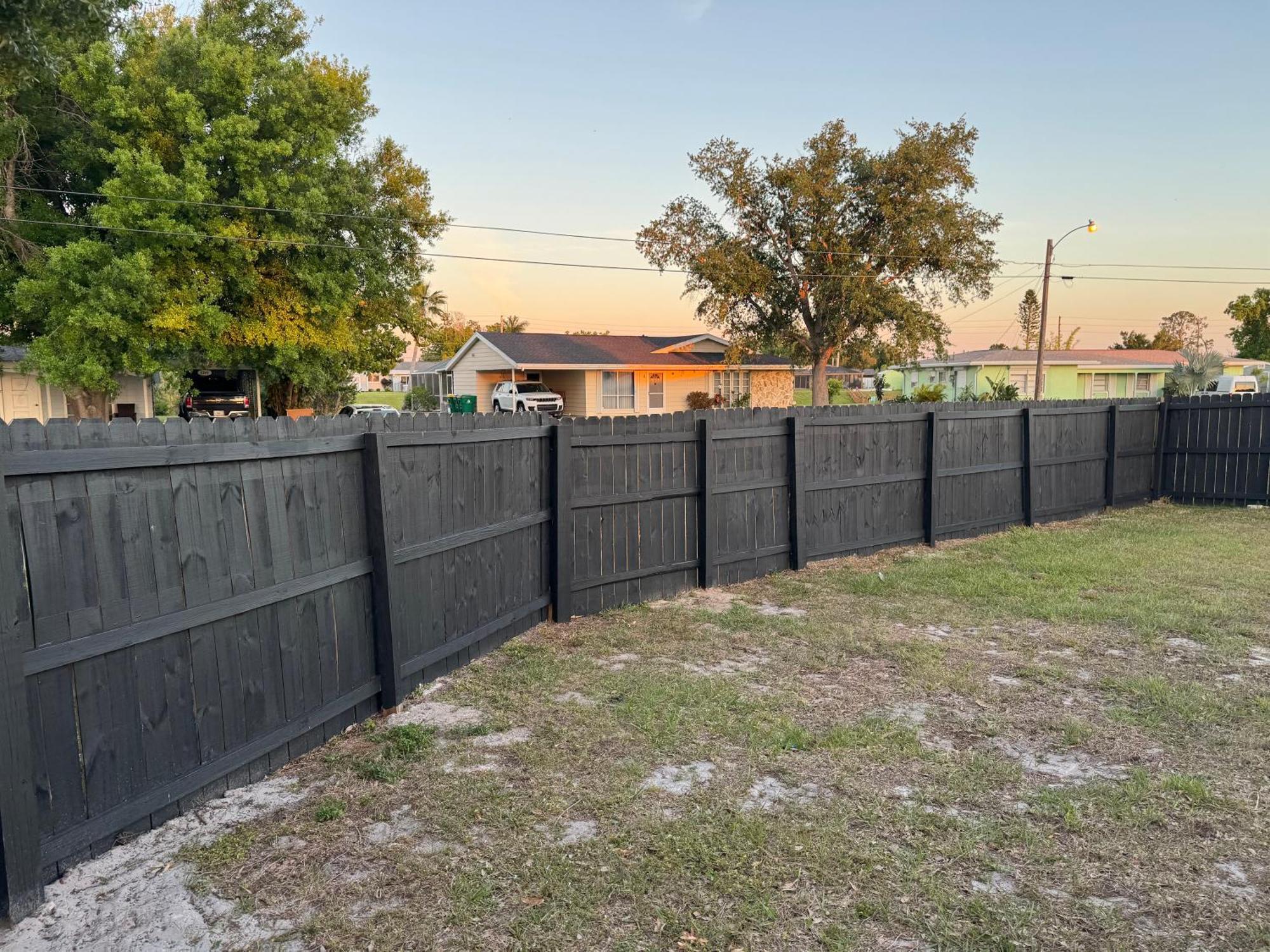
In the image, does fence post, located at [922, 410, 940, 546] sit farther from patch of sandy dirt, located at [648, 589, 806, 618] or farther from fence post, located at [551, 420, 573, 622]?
fence post, located at [551, 420, 573, 622]

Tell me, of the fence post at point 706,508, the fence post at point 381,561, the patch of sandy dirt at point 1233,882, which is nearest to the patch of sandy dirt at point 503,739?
the fence post at point 381,561

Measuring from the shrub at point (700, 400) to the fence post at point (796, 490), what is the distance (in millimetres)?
25535

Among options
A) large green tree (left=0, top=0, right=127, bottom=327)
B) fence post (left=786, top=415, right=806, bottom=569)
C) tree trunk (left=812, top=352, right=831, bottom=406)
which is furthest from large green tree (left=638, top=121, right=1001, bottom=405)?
fence post (left=786, top=415, right=806, bottom=569)

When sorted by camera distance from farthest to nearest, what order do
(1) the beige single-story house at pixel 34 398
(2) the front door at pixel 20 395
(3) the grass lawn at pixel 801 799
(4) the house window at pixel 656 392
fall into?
(4) the house window at pixel 656 392
(2) the front door at pixel 20 395
(1) the beige single-story house at pixel 34 398
(3) the grass lawn at pixel 801 799

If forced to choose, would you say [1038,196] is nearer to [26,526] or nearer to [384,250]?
[384,250]

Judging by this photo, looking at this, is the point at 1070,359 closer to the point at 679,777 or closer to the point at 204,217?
the point at 204,217

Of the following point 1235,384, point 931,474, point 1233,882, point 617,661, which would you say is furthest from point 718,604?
point 1235,384

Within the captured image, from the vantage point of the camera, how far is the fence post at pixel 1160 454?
13250mm

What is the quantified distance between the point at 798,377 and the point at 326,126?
7681 cm

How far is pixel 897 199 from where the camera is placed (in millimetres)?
33812

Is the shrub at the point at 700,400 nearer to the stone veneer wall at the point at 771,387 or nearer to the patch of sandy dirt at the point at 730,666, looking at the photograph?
the stone veneer wall at the point at 771,387

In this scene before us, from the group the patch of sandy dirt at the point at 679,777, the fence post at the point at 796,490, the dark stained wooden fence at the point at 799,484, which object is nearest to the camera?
the patch of sandy dirt at the point at 679,777

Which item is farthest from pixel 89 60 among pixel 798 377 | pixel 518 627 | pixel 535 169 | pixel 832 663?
pixel 798 377

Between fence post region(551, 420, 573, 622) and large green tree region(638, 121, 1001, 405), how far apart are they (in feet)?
95.1
